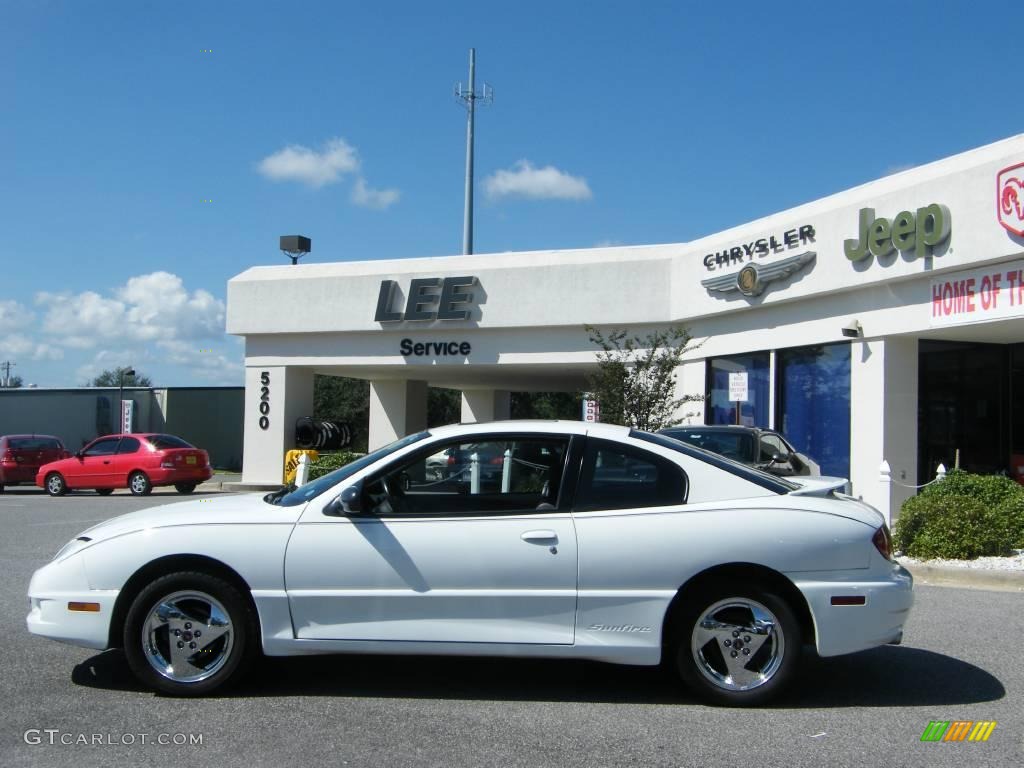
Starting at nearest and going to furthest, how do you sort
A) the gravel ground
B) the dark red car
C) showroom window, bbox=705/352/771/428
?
the gravel ground → showroom window, bbox=705/352/771/428 → the dark red car

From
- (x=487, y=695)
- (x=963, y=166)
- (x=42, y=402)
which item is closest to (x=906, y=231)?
(x=963, y=166)

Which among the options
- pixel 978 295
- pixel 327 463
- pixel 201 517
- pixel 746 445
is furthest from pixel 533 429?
pixel 327 463

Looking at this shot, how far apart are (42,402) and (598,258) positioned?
30.4m

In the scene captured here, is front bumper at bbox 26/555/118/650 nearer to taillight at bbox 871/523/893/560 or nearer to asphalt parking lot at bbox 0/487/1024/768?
asphalt parking lot at bbox 0/487/1024/768

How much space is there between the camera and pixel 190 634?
17.8ft

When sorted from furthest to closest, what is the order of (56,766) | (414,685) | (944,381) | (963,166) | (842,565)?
(944,381), (963,166), (414,685), (842,565), (56,766)

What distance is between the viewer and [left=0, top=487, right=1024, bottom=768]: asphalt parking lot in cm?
459

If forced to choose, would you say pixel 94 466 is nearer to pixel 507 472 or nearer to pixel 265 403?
pixel 265 403

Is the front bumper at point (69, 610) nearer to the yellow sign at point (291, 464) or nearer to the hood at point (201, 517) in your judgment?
the hood at point (201, 517)

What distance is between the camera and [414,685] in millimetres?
5777

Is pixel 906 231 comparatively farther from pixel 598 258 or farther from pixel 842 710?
pixel 842 710

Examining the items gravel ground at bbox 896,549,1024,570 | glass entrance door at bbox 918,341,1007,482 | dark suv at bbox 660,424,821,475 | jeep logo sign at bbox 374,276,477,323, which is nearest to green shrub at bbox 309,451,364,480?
jeep logo sign at bbox 374,276,477,323

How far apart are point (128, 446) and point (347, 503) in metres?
20.2

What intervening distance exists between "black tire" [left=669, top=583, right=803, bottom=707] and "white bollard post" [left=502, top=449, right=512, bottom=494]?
3.98 feet
